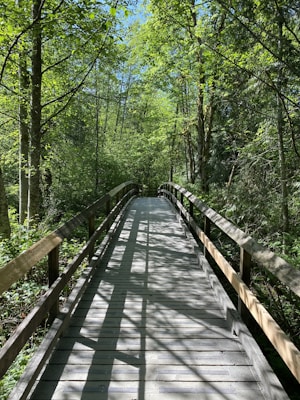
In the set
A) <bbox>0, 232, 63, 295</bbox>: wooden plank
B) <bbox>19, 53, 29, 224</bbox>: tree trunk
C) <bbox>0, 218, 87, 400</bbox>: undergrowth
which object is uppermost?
<bbox>19, 53, 29, 224</bbox>: tree trunk

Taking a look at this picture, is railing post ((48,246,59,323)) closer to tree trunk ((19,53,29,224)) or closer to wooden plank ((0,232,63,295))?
wooden plank ((0,232,63,295))

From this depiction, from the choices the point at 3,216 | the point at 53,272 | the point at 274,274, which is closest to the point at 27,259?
the point at 53,272

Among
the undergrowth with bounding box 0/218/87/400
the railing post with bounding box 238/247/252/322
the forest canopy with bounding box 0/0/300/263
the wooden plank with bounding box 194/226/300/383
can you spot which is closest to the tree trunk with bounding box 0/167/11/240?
the forest canopy with bounding box 0/0/300/263

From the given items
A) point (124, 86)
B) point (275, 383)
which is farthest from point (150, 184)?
point (275, 383)

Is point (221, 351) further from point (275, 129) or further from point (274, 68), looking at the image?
point (275, 129)

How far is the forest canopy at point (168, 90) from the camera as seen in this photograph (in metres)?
6.15

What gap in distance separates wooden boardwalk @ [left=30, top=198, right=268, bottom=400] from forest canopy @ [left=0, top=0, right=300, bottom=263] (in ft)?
9.30

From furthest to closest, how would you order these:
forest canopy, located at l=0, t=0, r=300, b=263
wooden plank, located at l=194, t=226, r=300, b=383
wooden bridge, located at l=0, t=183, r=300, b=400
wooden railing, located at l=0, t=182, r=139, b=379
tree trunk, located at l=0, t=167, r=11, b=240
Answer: tree trunk, located at l=0, t=167, r=11, b=240, forest canopy, located at l=0, t=0, r=300, b=263, wooden bridge, located at l=0, t=183, r=300, b=400, wooden railing, located at l=0, t=182, r=139, b=379, wooden plank, located at l=194, t=226, r=300, b=383

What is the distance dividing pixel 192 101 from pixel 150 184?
40.5 ft

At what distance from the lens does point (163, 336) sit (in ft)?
10.3

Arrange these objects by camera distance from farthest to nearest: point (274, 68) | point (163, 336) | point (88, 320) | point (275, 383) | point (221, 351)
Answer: point (274, 68)
point (88, 320)
point (163, 336)
point (221, 351)
point (275, 383)

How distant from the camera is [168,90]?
16672 mm

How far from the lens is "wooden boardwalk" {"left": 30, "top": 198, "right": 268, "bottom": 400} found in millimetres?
2408

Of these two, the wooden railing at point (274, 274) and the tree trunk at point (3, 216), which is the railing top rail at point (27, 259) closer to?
the wooden railing at point (274, 274)
